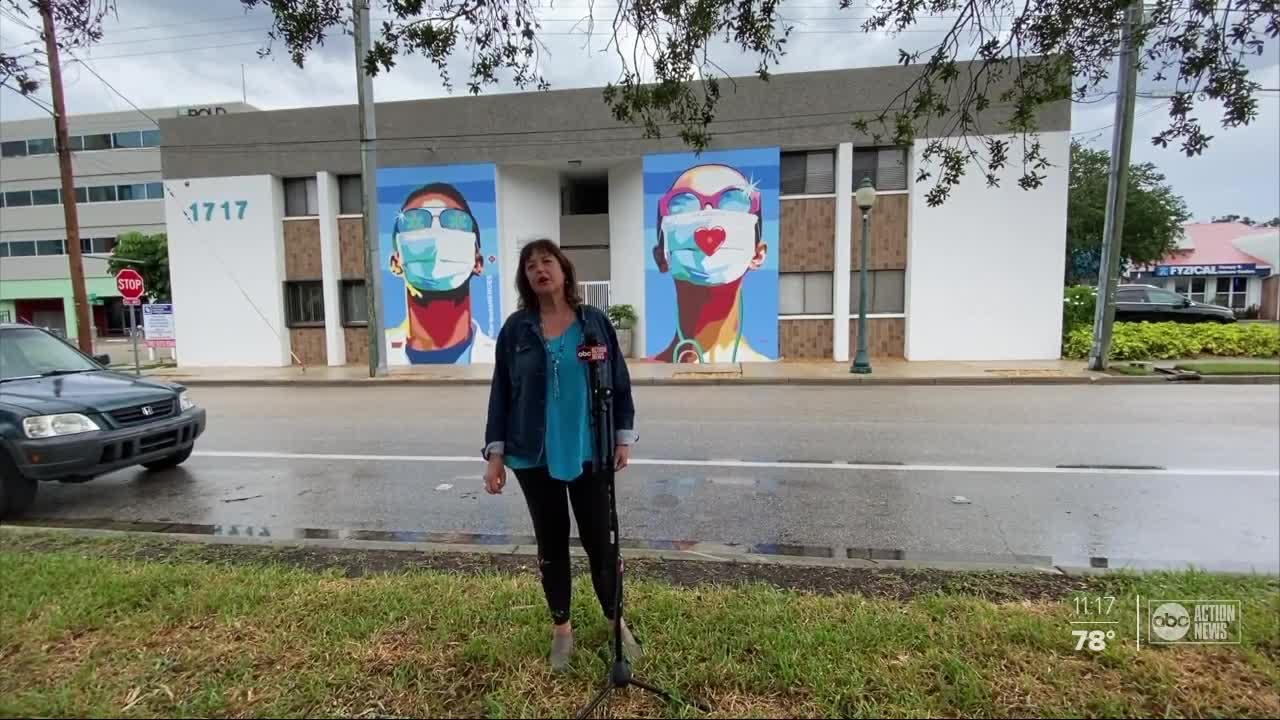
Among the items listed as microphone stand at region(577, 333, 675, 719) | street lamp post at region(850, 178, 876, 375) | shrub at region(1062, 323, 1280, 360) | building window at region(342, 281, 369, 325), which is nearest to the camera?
microphone stand at region(577, 333, 675, 719)

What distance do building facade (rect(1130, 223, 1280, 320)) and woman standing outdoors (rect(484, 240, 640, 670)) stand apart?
41175mm

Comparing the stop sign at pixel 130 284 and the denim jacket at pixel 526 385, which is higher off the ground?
the stop sign at pixel 130 284

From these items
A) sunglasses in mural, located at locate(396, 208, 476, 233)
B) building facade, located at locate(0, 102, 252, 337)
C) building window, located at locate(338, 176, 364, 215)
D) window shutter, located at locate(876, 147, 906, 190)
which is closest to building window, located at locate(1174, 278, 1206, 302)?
window shutter, located at locate(876, 147, 906, 190)

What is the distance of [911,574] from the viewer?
12.1ft

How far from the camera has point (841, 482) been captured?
A: 6.00m

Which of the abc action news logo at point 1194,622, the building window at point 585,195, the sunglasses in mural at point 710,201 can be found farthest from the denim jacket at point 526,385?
the building window at point 585,195

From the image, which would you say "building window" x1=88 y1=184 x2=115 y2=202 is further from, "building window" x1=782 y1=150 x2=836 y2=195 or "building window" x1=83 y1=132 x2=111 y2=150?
"building window" x1=782 y1=150 x2=836 y2=195

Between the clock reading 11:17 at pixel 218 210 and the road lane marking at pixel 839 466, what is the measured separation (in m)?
13.7

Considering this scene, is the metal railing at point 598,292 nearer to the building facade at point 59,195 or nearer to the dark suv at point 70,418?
the dark suv at point 70,418

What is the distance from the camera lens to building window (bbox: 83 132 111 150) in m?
40.5

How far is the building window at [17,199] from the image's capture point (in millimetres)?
40906

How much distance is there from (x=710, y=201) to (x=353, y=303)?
10480 mm

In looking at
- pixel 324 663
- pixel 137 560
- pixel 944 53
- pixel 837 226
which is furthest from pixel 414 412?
pixel 837 226

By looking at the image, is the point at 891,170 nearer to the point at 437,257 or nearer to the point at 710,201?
the point at 710,201
